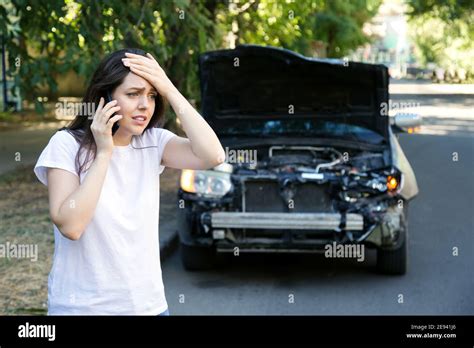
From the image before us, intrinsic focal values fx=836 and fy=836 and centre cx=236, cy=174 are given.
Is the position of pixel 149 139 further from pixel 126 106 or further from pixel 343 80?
pixel 343 80

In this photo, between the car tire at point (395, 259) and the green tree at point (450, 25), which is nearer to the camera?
the car tire at point (395, 259)

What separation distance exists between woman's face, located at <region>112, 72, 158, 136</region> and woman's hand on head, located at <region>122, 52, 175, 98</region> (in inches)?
1.1

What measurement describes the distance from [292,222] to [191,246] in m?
0.97

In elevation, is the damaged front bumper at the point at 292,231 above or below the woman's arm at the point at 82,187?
below

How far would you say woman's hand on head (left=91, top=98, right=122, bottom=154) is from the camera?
8.23ft

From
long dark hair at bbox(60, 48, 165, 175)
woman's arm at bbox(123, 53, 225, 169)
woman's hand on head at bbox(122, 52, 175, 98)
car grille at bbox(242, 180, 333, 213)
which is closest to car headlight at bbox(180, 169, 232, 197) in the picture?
car grille at bbox(242, 180, 333, 213)

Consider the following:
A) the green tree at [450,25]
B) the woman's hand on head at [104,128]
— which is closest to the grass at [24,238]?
the woman's hand on head at [104,128]

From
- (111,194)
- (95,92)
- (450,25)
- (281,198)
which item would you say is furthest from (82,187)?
(450,25)

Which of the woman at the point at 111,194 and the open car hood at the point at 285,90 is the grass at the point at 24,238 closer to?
the open car hood at the point at 285,90

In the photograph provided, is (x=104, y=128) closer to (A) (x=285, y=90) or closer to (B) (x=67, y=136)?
(B) (x=67, y=136)

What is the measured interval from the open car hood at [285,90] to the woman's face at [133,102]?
5.08m

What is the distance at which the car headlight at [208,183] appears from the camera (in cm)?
706

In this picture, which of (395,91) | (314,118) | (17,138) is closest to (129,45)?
(314,118)

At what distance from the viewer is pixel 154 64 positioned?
2617 millimetres
